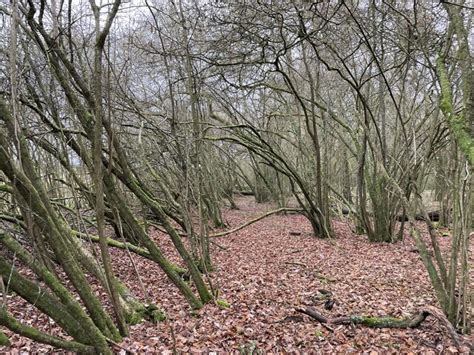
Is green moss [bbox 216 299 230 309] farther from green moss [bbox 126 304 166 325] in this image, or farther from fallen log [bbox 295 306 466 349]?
fallen log [bbox 295 306 466 349]

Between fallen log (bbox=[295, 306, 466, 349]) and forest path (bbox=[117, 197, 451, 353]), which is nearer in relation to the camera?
forest path (bbox=[117, 197, 451, 353])

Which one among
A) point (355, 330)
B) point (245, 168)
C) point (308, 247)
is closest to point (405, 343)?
point (355, 330)

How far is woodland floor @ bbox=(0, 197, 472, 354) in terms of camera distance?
3707 millimetres

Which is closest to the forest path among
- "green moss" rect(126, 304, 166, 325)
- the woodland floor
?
the woodland floor

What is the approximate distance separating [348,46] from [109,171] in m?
5.94

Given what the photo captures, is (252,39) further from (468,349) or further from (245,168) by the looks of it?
(245,168)

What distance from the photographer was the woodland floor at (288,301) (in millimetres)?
3707

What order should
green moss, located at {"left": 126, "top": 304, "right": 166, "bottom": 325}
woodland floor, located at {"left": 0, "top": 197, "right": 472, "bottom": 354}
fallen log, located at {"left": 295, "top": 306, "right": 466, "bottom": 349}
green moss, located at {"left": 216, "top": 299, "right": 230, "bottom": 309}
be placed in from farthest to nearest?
green moss, located at {"left": 216, "top": 299, "right": 230, "bottom": 309}
green moss, located at {"left": 126, "top": 304, "right": 166, "bottom": 325}
fallen log, located at {"left": 295, "top": 306, "right": 466, "bottom": 349}
woodland floor, located at {"left": 0, "top": 197, "right": 472, "bottom": 354}

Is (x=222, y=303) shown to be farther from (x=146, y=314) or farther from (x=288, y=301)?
(x=146, y=314)

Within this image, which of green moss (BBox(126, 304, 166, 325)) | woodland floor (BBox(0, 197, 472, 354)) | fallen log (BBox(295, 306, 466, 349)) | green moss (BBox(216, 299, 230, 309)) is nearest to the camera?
woodland floor (BBox(0, 197, 472, 354))

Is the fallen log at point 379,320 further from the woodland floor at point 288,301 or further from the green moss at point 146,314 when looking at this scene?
the green moss at point 146,314

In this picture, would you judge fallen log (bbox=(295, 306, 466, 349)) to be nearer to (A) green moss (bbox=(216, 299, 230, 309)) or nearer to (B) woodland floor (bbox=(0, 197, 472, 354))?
(B) woodland floor (bbox=(0, 197, 472, 354))

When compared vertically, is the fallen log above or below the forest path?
above

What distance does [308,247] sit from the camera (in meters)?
8.80
